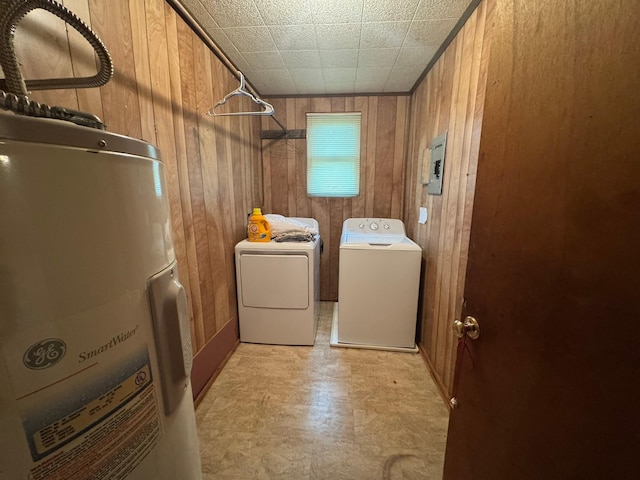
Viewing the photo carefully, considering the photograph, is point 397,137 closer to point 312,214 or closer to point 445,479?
point 312,214

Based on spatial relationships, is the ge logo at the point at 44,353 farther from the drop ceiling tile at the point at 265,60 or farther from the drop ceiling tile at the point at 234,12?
the drop ceiling tile at the point at 265,60

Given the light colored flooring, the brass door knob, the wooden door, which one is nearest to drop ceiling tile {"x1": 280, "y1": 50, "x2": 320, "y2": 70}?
the wooden door

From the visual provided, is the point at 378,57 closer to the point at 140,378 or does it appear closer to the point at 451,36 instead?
the point at 451,36

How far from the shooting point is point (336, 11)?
1479 mm

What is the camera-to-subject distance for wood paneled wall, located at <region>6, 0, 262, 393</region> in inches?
35.1

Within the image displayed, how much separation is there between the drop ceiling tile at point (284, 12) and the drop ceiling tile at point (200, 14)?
0.33m

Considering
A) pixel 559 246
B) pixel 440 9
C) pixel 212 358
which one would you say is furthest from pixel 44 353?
pixel 440 9

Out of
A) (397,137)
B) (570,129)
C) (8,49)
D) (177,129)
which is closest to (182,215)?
(177,129)

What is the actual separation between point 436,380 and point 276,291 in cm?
137

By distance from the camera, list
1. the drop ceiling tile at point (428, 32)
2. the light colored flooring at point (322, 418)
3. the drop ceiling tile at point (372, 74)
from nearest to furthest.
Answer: the light colored flooring at point (322, 418), the drop ceiling tile at point (428, 32), the drop ceiling tile at point (372, 74)

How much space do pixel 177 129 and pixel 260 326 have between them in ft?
5.40

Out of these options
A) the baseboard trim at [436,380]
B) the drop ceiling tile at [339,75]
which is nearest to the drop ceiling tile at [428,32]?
the drop ceiling tile at [339,75]

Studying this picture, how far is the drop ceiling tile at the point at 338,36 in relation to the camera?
5.34 ft

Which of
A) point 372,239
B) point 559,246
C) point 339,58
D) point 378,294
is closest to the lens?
point 559,246
